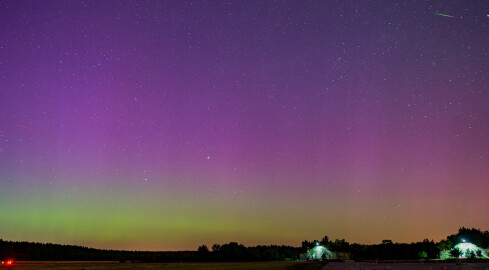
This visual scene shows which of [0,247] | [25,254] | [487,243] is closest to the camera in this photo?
[487,243]

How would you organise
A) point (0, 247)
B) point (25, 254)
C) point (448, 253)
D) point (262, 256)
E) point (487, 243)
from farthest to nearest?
point (0, 247) < point (25, 254) < point (262, 256) < point (487, 243) < point (448, 253)

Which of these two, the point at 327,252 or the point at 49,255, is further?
the point at 49,255

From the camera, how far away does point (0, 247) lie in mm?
197625

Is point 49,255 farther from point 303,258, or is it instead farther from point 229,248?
point 303,258

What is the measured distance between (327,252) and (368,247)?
103ft

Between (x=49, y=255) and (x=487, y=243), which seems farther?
(x=49, y=255)

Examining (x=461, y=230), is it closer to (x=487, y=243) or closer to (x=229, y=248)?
(x=487, y=243)

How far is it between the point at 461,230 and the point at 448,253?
29.7 metres

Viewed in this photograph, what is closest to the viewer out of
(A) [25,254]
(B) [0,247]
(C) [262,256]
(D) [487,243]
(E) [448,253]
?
(E) [448,253]

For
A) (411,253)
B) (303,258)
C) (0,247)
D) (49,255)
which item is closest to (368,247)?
(411,253)

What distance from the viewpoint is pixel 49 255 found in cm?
19850

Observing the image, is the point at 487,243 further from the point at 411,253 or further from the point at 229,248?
the point at 229,248

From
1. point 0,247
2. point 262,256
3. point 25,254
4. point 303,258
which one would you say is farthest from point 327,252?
point 0,247

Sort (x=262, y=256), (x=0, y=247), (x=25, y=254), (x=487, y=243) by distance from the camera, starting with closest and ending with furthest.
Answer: (x=487, y=243) → (x=262, y=256) → (x=25, y=254) → (x=0, y=247)
